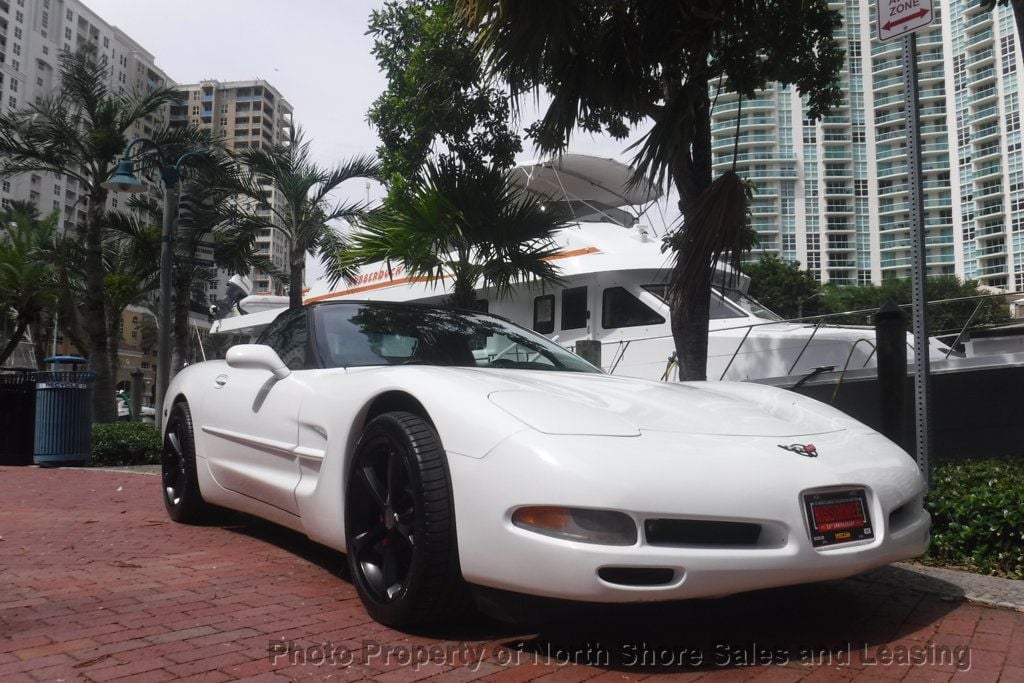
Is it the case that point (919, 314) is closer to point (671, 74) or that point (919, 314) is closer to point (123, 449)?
point (671, 74)

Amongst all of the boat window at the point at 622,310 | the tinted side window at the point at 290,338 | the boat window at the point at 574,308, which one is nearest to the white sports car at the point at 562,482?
the tinted side window at the point at 290,338

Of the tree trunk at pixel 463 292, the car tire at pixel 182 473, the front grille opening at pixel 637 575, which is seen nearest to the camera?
the front grille opening at pixel 637 575

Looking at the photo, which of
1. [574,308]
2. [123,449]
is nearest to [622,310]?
[574,308]

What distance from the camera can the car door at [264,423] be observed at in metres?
→ 3.56

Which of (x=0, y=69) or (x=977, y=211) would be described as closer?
(x=0, y=69)

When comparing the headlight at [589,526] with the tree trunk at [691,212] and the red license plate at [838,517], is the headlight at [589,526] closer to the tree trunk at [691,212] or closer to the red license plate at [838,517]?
the red license plate at [838,517]

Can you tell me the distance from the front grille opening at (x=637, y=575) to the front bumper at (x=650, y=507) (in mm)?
14

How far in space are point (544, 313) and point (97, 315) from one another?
9.00 meters

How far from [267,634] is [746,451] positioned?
1.70 m

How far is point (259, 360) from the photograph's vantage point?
3.79 meters

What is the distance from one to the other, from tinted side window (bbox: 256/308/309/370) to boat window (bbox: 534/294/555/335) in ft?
22.5

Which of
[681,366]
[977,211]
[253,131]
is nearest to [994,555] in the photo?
[681,366]

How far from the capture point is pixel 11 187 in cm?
8169

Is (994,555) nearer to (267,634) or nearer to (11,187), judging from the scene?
(267,634)
